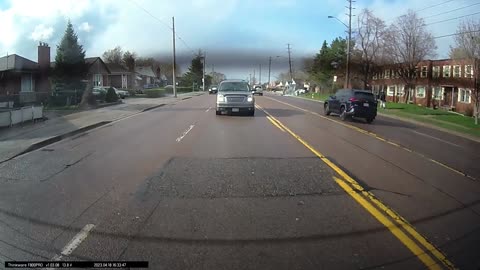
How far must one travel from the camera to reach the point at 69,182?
8523 mm

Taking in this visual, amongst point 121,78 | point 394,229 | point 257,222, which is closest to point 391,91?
point 121,78

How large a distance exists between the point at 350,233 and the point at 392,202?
Result: 187 cm

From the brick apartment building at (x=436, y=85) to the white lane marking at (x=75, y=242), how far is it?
41356mm

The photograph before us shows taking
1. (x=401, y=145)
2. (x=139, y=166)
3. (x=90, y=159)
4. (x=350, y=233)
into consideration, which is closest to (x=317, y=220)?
(x=350, y=233)

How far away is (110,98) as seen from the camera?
38031 millimetres

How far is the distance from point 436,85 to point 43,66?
40368 mm

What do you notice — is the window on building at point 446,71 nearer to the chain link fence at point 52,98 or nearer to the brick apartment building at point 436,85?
the brick apartment building at point 436,85

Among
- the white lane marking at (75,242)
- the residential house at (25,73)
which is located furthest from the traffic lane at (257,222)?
the residential house at (25,73)

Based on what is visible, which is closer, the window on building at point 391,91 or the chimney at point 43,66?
the chimney at point 43,66

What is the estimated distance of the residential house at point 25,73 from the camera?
35438 mm

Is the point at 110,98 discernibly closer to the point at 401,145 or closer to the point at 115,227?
the point at 401,145

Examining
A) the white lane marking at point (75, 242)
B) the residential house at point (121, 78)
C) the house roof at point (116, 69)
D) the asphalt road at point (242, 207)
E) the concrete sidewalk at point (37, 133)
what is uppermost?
the house roof at point (116, 69)

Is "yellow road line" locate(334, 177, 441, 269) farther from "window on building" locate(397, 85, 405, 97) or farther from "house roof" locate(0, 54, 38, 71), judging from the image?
"window on building" locate(397, 85, 405, 97)

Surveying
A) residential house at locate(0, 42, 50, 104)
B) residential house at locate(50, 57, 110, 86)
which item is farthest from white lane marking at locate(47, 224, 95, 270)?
residential house at locate(50, 57, 110, 86)
